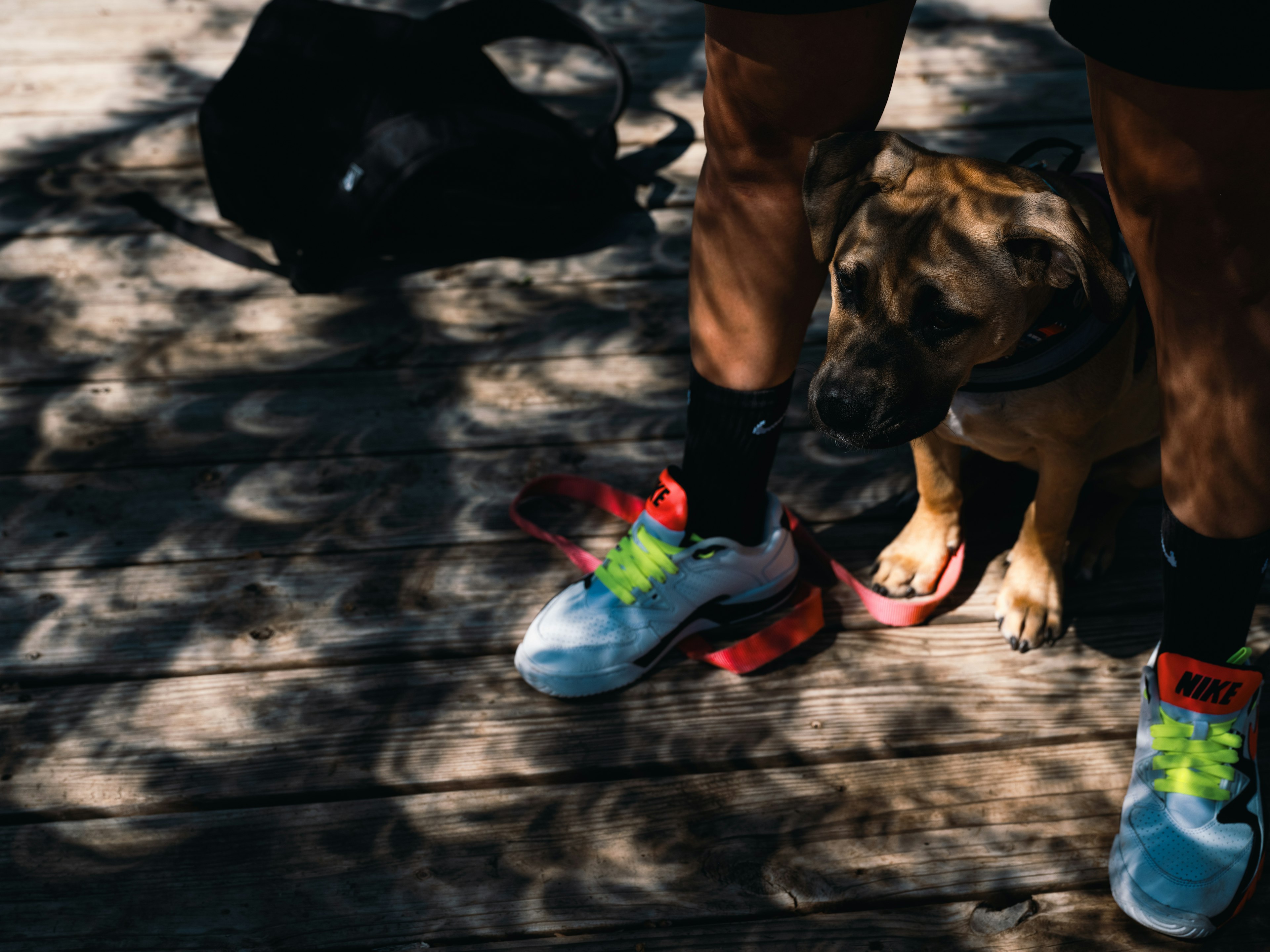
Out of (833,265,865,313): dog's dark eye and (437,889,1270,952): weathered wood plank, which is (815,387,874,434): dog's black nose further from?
(437,889,1270,952): weathered wood plank

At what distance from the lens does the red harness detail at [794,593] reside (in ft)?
7.02

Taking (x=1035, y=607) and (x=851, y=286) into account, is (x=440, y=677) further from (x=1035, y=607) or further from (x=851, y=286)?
(x=1035, y=607)

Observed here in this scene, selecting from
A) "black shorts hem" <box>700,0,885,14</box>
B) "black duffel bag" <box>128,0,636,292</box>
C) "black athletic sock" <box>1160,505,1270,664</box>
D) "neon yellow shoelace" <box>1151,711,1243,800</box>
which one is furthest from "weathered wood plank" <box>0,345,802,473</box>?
"black shorts hem" <box>700,0,885,14</box>

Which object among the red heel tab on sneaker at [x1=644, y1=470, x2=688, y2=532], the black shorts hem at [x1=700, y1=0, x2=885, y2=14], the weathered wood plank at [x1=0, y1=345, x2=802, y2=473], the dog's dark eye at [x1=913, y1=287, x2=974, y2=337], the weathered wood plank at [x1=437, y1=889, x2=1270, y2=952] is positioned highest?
the black shorts hem at [x1=700, y1=0, x2=885, y2=14]

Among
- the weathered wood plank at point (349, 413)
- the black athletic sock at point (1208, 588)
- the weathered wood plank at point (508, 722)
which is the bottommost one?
the weathered wood plank at point (508, 722)

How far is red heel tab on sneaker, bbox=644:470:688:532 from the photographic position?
2.11 m

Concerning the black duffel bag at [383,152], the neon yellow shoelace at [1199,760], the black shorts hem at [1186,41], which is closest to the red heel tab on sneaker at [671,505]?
the neon yellow shoelace at [1199,760]

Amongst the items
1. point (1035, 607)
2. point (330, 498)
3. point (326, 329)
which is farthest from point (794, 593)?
point (326, 329)

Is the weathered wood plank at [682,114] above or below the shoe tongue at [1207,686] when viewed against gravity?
above

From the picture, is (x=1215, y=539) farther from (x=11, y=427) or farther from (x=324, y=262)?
(x=11, y=427)

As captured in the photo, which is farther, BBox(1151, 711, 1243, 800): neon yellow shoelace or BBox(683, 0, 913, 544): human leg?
BBox(1151, 711, 1243, 800): neon yellow shoelace

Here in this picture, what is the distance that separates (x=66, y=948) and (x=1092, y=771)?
75.8 inches

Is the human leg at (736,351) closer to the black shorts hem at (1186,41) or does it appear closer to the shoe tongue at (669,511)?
the shoe tongue at (669,511)

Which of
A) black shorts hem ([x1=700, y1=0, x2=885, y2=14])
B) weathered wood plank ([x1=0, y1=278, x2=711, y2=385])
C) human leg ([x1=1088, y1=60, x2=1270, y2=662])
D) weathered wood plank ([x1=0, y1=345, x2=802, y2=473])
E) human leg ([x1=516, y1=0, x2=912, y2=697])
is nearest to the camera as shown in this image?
human leg ([x1=1088, y1=60, x2=1270, y2=662])
